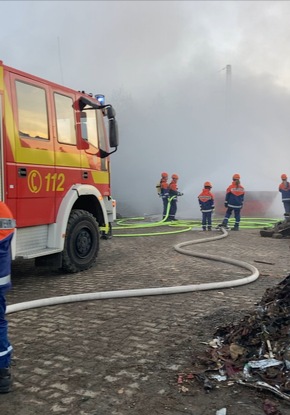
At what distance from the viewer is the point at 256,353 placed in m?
2.90

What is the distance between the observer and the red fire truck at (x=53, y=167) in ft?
16.0

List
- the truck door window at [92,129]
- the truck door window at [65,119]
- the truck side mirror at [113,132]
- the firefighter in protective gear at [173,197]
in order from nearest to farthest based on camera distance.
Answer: the truck door window at [65,119], the truck side mirror at [113,132], the truck door window at [92,129], the firefighter in protective gear at [173,197]

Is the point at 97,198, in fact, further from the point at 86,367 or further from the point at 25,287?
the point at 86,367

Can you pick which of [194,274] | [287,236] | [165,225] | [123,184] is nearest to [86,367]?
[194,274]

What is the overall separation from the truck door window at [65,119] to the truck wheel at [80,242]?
1.10 meters

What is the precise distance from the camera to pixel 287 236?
10.3 meters

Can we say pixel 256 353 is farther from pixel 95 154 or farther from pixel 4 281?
pixel 95 154

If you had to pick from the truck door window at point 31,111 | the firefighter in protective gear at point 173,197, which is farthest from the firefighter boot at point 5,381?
the firefighter in protective gear at point 173,197

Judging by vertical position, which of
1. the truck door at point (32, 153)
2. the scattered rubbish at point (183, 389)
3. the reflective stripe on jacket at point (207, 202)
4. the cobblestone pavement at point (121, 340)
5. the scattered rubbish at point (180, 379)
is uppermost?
the truck door at point (32, 153)

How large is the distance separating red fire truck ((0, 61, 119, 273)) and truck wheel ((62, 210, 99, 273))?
1cm

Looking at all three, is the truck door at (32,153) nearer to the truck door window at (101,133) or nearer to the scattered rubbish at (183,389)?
the truck door window at (101,133)

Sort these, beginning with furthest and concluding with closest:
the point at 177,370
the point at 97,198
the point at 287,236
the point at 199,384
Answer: the point at 287,236 < the point at 97,198 < the point at 177,370 < the point at 199,384

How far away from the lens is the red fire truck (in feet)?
16.0

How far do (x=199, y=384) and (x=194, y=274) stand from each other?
11.0ft
